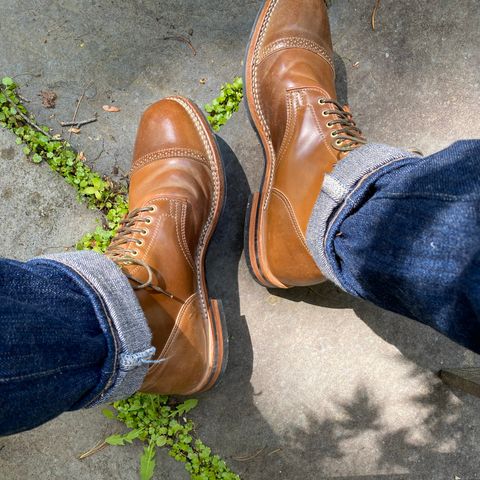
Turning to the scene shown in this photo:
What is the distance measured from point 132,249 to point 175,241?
17 centimetres

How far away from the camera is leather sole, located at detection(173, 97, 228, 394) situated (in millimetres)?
1806

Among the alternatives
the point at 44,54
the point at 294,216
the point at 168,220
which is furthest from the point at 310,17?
the point at 44,54

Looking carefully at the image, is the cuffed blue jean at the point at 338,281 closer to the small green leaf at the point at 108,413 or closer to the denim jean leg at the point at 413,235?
the denim jean leg at the point at 413,235

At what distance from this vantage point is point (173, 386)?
1.71 metres

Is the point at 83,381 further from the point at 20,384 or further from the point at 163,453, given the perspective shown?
the point at 163,453

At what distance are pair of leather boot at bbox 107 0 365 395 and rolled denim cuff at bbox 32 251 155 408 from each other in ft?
0.74

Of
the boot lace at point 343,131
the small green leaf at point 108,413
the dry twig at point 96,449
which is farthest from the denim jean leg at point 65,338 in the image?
the boot lace at point 343,131

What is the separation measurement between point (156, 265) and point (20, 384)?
0.70 meters

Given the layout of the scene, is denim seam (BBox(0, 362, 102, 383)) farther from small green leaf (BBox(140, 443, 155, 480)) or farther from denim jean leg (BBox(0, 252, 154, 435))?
small green leaf (BBox(140, 443, 155, 480))

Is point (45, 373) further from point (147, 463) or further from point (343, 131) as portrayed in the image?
point (343, 131)

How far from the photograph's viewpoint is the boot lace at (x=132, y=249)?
1.54 m

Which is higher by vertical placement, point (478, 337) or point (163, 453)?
point (478, 337)

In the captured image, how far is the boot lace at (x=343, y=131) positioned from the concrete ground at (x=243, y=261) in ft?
0.83

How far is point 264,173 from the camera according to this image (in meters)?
1.91
